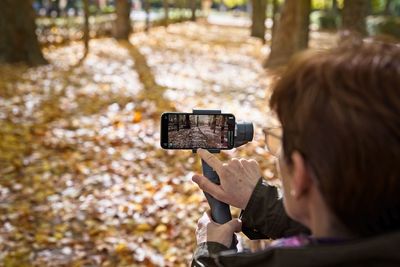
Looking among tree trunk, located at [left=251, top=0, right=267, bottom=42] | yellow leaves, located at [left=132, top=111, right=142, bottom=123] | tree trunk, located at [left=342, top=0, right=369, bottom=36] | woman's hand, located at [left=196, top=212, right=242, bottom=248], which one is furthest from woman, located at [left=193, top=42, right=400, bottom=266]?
tree trunk, located at [left=251, top=0, right=267, bottom=42]

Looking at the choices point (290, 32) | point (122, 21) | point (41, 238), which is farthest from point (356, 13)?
point (122, 21)

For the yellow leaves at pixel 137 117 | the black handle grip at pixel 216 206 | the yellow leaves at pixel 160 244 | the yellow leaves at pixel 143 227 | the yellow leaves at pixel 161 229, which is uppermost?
the black handle grip at pixel 216 206

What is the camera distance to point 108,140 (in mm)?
6359

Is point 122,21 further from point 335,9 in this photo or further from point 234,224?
point 335,9

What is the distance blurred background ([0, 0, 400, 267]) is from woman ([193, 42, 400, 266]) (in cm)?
21

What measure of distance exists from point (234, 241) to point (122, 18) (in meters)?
18.1

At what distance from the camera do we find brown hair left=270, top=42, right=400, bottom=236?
3.12ft

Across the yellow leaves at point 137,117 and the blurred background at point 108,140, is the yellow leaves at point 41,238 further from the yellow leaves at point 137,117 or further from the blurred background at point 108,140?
the yellow leaves at point 137,117

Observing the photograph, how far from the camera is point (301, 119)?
39.6 inches

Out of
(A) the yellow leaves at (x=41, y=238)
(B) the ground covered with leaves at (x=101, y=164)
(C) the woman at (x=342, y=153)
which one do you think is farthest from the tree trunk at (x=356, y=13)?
(C) the woman at (x=342, y=153)

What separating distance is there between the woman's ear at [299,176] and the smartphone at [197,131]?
0.49 meters

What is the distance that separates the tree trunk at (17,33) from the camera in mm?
11258

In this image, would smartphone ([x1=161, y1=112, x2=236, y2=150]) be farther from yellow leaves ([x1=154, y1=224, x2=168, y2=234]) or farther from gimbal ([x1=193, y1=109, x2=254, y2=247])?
yellow leaves ([x1=154, y1=224, x2=168, y2=234])

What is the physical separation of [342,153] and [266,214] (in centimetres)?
63
